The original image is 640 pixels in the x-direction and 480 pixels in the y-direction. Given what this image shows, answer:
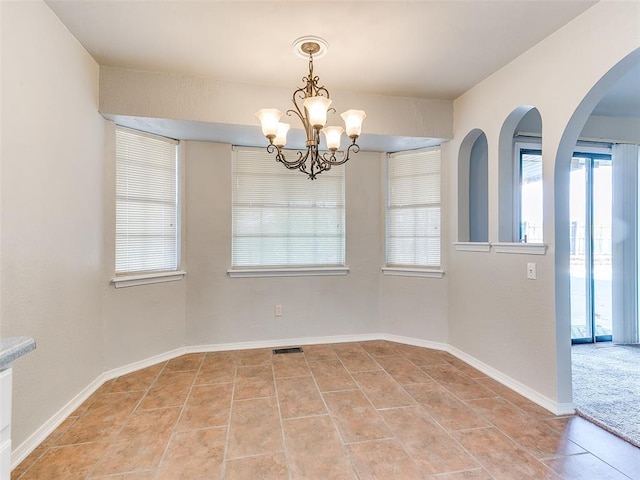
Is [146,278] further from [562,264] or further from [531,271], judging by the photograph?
[562,264]

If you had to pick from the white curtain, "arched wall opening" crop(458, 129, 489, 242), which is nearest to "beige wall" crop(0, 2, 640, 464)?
"arched wall opening" crop(458, 129, 489, 242)

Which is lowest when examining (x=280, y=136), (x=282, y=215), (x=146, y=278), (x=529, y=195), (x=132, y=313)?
(x=132, y=313)

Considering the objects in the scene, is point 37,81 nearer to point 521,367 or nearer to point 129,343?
point 129,343

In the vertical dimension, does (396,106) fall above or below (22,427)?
above

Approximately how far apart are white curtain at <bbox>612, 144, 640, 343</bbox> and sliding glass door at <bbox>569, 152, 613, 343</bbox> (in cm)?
7

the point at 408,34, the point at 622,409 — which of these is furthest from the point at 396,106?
the point at 622,409

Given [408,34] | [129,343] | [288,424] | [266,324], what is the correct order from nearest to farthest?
[288,424], [408,34], [129,343], [266,324]

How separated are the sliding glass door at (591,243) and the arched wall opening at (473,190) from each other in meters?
1.18

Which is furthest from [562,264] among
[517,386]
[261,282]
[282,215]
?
[261,282]

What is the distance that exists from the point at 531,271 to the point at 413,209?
150cm

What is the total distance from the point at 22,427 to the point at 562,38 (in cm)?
408

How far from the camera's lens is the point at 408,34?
2.24 metres

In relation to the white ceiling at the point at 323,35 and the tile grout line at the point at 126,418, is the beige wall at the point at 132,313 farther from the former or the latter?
the white ceiling at the point at 323,35

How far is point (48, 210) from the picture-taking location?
203 cm
